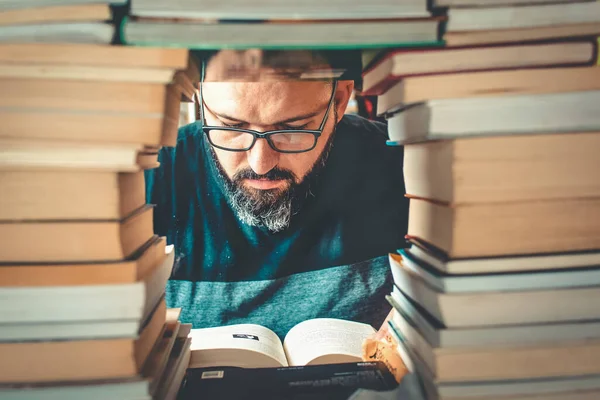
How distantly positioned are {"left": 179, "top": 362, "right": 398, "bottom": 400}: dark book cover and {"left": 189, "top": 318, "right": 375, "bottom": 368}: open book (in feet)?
0.34

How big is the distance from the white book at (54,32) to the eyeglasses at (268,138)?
0.81m

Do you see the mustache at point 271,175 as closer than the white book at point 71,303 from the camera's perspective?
No

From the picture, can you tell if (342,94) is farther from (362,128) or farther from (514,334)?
(514,334)

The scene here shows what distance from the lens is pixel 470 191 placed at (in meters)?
0.52

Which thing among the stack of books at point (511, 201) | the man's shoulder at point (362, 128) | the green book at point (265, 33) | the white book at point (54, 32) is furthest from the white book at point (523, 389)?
the man's shoulder at point (362, 128)

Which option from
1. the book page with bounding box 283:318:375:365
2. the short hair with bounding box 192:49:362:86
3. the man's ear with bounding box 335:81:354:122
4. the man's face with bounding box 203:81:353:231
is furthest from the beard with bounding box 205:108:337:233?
the short hair with bounding box 192:49:362:86

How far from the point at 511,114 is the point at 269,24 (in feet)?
0.98

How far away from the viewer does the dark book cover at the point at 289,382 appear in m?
0.66

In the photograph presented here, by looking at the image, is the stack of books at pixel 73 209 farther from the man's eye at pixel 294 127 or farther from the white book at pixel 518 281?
the man's eye at pixel 294 127

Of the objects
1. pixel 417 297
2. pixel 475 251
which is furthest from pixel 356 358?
pixel 475 251

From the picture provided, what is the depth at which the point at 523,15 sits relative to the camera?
50 centimetres

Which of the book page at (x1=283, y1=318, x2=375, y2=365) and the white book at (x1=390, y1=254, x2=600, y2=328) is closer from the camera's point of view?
the white book at (x1=390, y1=254, x2=600, y2=328)

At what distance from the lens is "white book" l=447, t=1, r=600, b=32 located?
0.49 metres

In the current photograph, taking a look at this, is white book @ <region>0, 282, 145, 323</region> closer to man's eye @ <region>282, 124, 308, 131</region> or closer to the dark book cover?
the dark book cover
